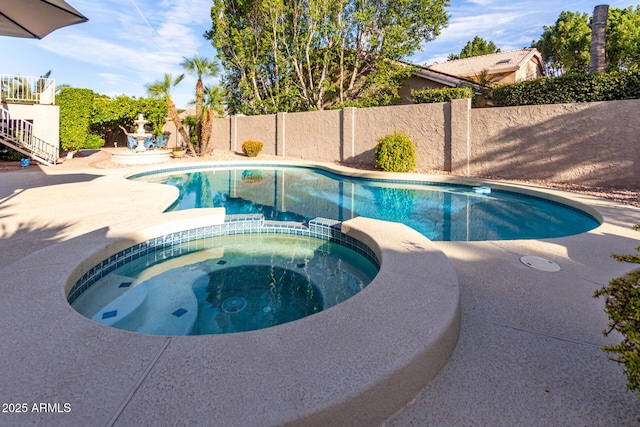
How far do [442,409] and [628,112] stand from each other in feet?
35.5

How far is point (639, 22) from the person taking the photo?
2305 centimetres

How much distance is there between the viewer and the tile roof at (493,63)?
19.7 metres

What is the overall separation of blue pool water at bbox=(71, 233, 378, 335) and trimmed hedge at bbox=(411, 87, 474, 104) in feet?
33.5

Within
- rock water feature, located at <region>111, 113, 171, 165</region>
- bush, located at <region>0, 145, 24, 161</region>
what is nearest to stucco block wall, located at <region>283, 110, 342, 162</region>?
rock water feature, located at <region>111, 113, 171, 165</region>

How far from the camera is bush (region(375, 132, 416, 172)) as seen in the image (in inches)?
491

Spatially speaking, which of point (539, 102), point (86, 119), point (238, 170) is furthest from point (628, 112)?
point (86, 119)

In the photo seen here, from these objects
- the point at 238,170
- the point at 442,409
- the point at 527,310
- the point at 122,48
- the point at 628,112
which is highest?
the point at 122,48

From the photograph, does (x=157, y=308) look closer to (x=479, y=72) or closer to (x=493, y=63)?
(x=479, y=72)

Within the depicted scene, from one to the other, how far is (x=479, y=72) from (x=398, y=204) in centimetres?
1643

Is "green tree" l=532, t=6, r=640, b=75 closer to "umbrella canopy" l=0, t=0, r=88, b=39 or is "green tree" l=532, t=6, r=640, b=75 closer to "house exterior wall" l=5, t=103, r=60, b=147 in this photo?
"umbrella canopy" l=0, t=0, r=88, b=39

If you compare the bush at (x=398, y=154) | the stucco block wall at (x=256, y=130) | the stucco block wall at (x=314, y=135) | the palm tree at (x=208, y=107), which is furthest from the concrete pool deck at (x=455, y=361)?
the stucco block wall at (x=256, y=130)

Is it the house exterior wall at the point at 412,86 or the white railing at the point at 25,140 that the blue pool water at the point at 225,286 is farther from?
the house exterior wall at the point at 412,86

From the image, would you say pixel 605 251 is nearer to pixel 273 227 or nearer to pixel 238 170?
pixel 273 227

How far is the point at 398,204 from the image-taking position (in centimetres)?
859
